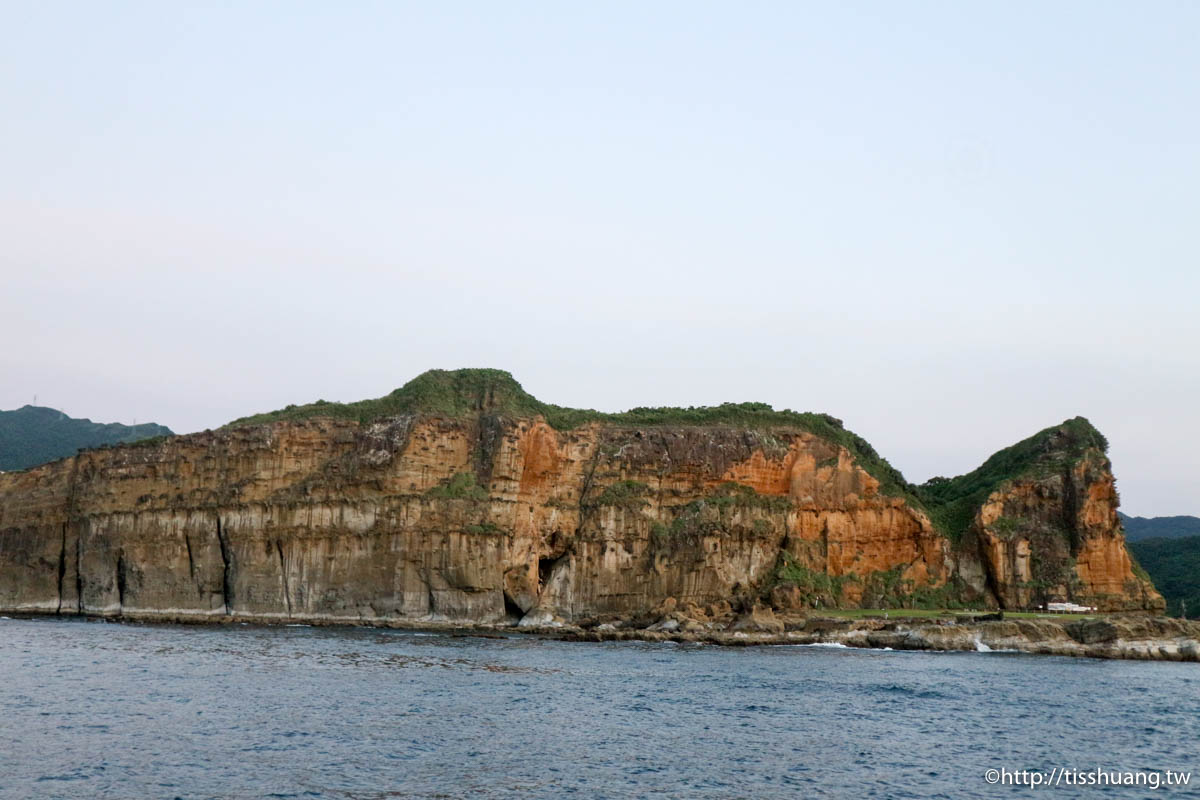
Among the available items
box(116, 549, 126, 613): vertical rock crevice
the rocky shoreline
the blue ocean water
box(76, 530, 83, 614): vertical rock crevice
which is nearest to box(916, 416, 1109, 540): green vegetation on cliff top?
the rocky shoreline

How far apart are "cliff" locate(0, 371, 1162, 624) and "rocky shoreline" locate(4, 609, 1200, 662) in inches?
109

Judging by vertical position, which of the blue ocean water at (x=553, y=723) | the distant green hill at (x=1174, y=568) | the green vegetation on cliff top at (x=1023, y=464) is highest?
the green vegetation on cliff top at (x=1023, y=464)

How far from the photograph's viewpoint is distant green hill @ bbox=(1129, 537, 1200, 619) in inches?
4727

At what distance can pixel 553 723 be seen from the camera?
37500 mm

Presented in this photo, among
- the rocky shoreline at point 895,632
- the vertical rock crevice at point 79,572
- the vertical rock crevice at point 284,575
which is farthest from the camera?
the vertical rock crevice at point 79,572

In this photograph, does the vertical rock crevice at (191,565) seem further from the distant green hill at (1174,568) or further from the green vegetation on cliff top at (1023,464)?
the distant green hill at (1174,568)

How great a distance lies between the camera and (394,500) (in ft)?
287

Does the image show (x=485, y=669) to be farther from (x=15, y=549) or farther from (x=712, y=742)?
(x=15, y=549)

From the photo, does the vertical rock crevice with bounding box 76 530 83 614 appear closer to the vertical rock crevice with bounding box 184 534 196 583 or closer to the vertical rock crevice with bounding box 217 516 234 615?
the vertical rock crevice with bounding box 184 534 196 583

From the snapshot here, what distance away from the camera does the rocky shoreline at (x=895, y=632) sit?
68.8m

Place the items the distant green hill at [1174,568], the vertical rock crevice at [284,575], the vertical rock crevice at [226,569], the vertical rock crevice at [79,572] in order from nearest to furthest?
the vertical rock crevice at [284,575], the vertical rock crevice at [226,569], the vertical rock crevice at [79,572], the distant green hill at [1174,568]

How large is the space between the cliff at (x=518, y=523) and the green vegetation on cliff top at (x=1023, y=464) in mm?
279

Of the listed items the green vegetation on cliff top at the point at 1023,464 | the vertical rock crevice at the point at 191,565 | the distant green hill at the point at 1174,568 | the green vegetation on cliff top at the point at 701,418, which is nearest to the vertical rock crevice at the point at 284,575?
the vertical rock crevice at the point at 191,565

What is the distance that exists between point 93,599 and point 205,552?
12339mm
